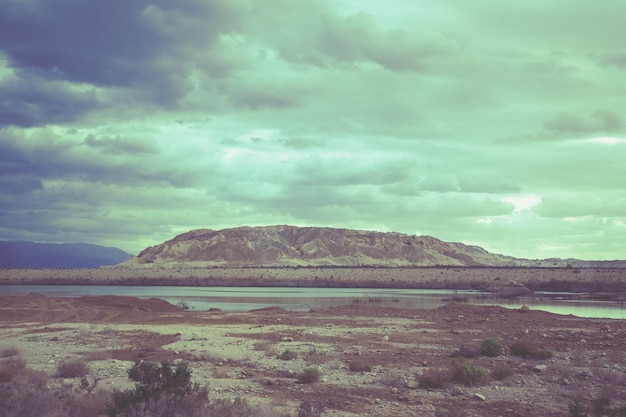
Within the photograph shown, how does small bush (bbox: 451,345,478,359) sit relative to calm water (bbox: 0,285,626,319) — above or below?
above

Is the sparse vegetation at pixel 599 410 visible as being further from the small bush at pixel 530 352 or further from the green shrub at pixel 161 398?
the green shrub at pixel 161 398

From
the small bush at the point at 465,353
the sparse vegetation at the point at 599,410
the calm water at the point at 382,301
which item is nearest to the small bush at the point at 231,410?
the sparse vegetation at the point at 599,410

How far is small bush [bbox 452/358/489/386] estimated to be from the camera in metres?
13.7

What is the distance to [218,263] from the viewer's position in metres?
180

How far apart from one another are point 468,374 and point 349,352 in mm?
5702

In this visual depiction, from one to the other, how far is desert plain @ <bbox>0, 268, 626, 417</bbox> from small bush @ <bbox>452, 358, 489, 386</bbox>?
0.11 ft

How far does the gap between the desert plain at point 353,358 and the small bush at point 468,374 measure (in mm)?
33

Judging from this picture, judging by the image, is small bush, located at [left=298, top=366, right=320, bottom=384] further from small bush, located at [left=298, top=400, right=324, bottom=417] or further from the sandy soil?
small bush, located at [left=298, top=400, right=324, bottom=417]

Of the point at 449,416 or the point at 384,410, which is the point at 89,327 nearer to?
the point at 384,410

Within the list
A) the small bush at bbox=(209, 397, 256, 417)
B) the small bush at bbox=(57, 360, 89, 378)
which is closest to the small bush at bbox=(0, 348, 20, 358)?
the small bush at bbox=(57, 360, 89, 378)

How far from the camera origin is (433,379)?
1343 cm

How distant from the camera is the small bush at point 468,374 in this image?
45.1 feet

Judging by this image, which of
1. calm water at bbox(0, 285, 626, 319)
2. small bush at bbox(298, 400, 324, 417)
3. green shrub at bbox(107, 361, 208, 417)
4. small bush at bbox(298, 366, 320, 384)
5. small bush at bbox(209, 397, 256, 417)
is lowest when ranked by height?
calm water at bbox(0, 285, 626, 319)

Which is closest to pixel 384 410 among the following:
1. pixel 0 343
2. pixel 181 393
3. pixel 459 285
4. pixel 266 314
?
pixel 181 393
